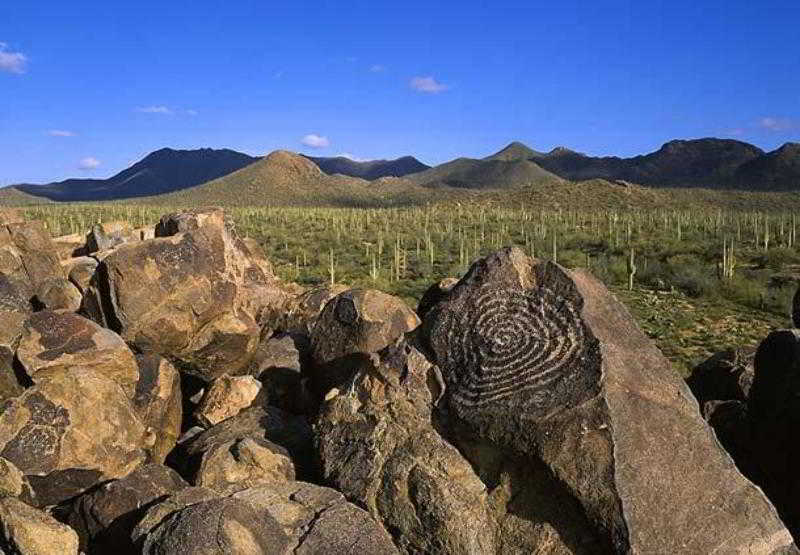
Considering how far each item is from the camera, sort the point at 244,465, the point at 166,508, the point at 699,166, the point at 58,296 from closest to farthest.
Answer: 1. the point at 166,508
2. the point at 244,465
3. the point at 58,296
4. the point at 699,166

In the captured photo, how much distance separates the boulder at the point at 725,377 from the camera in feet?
29.7

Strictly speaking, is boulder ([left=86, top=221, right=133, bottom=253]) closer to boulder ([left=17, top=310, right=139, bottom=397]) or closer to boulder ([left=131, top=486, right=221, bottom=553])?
boulder ([left=17, top=310, right=139, bottom=397])

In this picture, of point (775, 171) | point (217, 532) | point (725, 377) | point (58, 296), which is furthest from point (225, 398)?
point (775, 171)

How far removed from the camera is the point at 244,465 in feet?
19.6

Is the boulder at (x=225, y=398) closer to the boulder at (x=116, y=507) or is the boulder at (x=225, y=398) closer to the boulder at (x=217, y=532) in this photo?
the boulder at (x=116, y=507)

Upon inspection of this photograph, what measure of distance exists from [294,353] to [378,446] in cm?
299

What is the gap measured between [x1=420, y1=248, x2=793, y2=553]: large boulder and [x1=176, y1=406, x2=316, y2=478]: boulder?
4.46 ft

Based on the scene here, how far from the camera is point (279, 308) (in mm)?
9500

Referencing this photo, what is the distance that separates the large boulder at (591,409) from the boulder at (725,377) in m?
3.66

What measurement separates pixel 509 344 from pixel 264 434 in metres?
2.30

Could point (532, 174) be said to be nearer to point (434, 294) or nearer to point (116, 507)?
point (434, 294)

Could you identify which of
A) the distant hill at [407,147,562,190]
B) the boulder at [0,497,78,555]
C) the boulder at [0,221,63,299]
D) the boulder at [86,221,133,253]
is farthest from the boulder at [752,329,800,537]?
the distant hill at [407,147,562,190]

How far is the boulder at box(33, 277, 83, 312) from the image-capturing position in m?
8.79

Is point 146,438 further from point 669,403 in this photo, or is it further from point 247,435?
point 669,403
